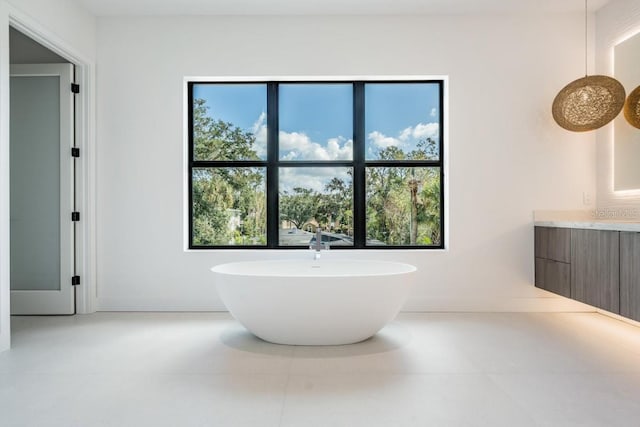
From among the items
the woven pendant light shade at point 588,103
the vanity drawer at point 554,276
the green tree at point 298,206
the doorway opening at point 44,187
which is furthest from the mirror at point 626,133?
the doorway opening at point 44,187

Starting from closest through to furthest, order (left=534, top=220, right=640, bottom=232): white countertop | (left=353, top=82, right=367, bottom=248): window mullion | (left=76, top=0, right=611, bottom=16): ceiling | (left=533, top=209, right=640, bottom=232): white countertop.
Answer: (left=534, top=220, right=640, bottom=232): white countertop < (left=533, top=209, right=640, bottom=232): white countertop < (left=76, top=0, right=611, bottom=16): ceiling < (left=353, top=82, right=367, bottom=248): window mullion

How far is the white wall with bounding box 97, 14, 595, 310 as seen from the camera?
391 centimetres

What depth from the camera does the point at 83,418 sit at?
1869 mm

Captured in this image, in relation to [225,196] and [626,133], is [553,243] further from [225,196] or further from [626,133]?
[225,196]

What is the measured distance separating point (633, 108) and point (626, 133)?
25cm

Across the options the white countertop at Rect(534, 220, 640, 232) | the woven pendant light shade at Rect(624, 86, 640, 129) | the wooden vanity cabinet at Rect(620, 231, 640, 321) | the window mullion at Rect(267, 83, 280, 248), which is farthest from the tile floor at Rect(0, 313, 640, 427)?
the woven pendant light shade at Rect(624, 86, 640, 129)

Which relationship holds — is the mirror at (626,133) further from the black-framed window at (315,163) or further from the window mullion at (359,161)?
the window mullion at (359,161)

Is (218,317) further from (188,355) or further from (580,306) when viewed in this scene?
(580,306)

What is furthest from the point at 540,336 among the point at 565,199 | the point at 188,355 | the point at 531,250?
the point at 188,355

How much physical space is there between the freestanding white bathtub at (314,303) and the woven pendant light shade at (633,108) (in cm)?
223

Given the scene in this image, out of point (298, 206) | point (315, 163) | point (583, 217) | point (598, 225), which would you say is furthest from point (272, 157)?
point (583, 217)

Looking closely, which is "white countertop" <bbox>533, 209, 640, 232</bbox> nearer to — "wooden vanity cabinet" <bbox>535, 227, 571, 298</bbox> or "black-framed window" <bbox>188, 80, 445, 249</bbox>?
"wooden vanity cabinet" <bbox>535, 227, 571, 298</bbox>

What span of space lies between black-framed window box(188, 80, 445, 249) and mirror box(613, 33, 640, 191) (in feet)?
4.78

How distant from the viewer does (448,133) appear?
3938mm
